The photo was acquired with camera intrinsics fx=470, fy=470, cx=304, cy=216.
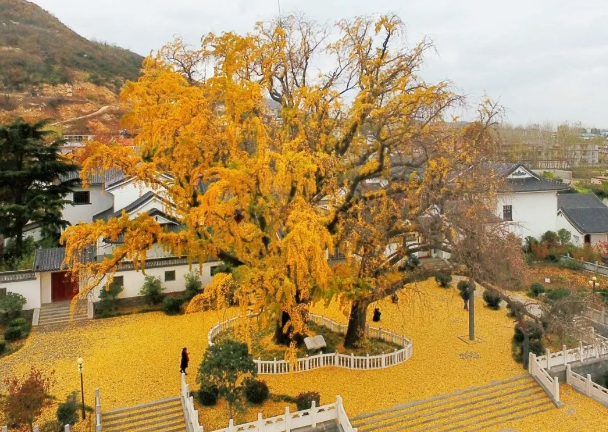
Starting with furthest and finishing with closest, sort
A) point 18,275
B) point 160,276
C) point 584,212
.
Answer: point 584,212 < point 160,276 < point 18,275

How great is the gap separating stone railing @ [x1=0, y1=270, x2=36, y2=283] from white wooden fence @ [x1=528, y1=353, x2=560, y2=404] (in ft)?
79.2

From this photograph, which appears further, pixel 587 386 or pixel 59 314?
pixel 59 314

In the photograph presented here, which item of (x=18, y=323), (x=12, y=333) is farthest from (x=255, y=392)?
(x=18, y=323)

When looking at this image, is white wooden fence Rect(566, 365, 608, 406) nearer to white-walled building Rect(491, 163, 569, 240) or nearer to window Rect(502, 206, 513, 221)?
window Rect(502, 206, 513, 221)

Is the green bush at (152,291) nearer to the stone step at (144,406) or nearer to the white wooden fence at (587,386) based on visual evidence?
the stone step at (144,406)

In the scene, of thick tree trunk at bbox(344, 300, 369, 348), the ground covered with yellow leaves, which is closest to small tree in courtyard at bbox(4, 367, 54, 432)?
the ground covered with yellow leaves

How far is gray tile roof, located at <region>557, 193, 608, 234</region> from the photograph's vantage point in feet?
121

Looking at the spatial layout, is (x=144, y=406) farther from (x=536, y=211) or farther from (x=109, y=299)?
(x=536, y=211)

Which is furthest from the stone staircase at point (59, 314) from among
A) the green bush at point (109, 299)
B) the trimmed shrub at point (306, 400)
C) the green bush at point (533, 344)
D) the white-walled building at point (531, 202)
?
the white-walled building at point (531, 202)

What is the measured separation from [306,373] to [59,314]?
14819 millimetres

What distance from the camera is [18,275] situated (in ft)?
Answer: 81.2

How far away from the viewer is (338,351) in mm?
19797

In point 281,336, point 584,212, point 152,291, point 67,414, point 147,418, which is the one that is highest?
point 584,212

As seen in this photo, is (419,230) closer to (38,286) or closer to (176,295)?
(176,295)
